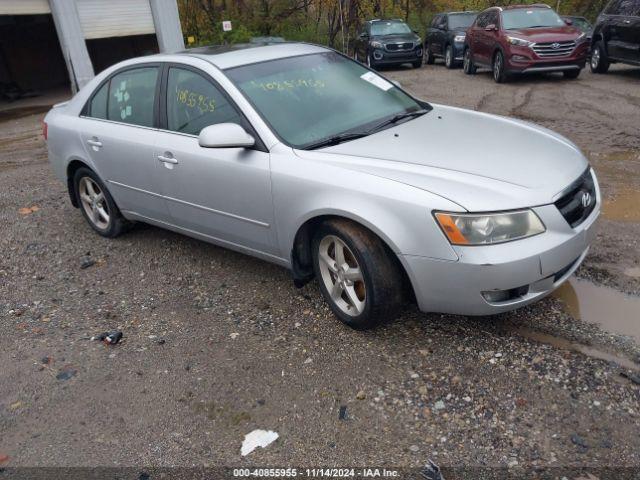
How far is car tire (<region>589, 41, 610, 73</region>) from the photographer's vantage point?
41.8ft

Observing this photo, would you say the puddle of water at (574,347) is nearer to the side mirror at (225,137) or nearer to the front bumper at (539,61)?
the side mirror at (225,137)

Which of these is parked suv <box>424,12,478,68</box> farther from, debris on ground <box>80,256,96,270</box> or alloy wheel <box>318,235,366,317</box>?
alloy wheel <box>318,235,366,317</box>

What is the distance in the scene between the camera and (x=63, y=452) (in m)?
2.72

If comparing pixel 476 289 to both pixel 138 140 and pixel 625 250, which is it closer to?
pixel 625 250

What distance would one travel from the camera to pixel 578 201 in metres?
3.18

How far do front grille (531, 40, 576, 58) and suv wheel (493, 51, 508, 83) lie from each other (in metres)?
0.81

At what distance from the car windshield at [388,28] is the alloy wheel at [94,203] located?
47.4ft

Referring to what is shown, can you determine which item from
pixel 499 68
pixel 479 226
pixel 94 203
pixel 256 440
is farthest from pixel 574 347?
pixel 499 68

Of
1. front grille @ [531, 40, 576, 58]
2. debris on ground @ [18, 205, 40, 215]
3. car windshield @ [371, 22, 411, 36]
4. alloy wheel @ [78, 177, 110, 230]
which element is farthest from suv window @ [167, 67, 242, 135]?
car windshield @ [371, 22, 411, 36]

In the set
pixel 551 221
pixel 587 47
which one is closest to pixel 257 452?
pixel 551 221

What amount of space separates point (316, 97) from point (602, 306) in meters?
2.30

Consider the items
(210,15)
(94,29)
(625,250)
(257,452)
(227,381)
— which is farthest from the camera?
(210,15)

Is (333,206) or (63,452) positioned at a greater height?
(333,206)

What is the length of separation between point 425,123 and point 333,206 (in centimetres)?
116
